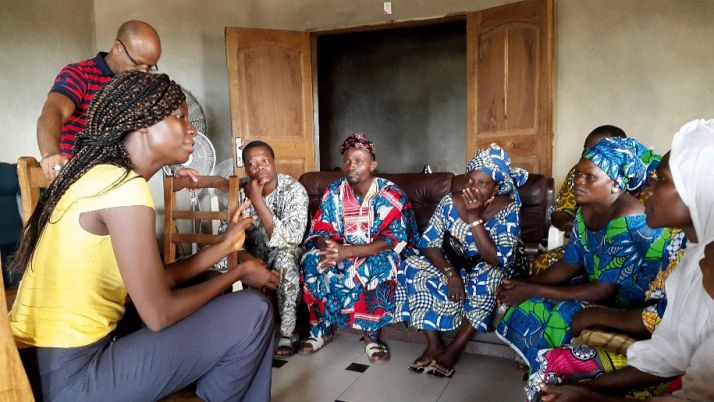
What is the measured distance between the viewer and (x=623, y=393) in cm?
119

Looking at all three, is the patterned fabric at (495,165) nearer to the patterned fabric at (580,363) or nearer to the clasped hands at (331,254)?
the clasped hands at (331,254)

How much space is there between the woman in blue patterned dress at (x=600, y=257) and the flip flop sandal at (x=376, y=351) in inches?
32.0

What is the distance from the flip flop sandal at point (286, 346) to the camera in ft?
8.44

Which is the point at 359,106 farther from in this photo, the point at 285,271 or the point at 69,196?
the point at 69,196

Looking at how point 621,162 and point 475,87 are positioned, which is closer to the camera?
point 621,162

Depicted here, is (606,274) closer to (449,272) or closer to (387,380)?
(449,272)

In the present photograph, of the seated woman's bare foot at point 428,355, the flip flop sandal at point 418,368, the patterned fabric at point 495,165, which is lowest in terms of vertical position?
the flip flop sandal at point 418,368

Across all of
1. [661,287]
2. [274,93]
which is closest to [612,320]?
[661,287]

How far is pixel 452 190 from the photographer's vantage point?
278cm

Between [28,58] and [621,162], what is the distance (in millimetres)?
4666

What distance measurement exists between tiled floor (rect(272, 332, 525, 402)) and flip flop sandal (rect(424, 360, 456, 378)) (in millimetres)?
25

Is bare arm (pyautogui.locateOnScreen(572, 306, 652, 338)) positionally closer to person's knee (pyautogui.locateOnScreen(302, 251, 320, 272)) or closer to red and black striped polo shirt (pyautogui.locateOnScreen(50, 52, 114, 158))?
person's knee (pyautogui.locateOnScreen(302, 251, 320, 272))

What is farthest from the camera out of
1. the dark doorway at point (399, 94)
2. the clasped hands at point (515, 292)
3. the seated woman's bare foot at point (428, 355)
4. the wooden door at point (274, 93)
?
the dark doorway at point (399, 94)

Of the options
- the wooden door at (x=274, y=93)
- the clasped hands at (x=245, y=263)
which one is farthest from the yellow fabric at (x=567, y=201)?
the wooden door at (x=274, y=93)
